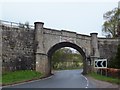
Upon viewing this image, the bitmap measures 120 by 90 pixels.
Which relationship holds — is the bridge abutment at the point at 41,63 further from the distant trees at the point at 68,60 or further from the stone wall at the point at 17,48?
the distant trees at the point at 68,60

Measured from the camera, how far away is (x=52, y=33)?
4359 cm

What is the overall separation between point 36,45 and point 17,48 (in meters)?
3.28

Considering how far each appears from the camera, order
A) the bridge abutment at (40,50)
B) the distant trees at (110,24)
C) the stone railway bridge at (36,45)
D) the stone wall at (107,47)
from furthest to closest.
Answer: the distant trees at (110,24), the stone wall at (107,47), the bridge abutment at (40,50), the stone railway bridge at (36,45)

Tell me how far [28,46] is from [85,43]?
37.4 ft

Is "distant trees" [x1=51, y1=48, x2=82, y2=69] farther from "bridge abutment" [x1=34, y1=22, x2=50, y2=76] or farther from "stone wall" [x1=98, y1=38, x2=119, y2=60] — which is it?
"bridge abutment" [x1=34, y1=22, x2=50, y2=76]

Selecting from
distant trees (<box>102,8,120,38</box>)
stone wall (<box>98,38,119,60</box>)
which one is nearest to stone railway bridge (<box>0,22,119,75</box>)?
stone wall (<box>98,38,119,60</box>)

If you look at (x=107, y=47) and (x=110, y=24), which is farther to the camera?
(x=110, y=24)

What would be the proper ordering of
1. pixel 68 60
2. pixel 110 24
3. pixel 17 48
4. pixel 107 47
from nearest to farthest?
pixel 17 48 → pixel 107 47 → pixel 110 24 → pixel 68 60

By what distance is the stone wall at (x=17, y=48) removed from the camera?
121 ft

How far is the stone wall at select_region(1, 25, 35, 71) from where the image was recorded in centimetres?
3683

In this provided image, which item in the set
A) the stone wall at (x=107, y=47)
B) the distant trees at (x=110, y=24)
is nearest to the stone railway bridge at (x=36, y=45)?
the stone wall at (x=107, y=47)

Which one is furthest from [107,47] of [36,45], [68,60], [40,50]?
[68,60]

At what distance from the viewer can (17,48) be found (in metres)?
38.7

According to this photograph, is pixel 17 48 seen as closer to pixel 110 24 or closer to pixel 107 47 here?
pixel 107 47
